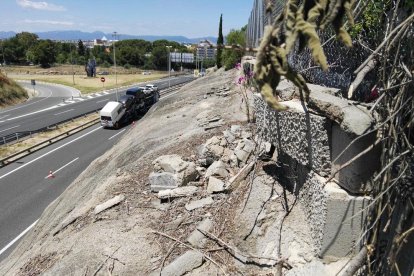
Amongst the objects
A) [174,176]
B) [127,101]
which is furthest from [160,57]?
[174,176]

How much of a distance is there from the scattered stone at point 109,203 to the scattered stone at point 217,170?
6.54ft

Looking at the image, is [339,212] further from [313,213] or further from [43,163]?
[43,163]

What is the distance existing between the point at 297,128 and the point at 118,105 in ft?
105

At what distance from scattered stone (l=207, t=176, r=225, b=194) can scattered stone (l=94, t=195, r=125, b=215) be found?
7.22 feet

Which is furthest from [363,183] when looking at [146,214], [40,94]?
[40,94]

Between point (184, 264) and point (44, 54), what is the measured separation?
444ft

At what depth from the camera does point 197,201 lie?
7.26 m

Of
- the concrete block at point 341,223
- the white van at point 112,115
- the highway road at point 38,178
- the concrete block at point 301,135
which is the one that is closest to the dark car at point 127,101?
the white van at point 112,115

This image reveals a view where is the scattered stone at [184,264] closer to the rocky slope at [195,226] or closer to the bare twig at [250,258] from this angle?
the rocky slope at [195,226]

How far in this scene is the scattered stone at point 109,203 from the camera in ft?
27.9

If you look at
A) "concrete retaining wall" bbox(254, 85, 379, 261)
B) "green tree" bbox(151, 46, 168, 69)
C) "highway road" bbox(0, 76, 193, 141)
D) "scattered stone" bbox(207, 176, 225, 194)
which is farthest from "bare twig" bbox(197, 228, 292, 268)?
"green tree" bbox(151, 46, 168, 69)

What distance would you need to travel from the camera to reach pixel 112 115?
35062mm

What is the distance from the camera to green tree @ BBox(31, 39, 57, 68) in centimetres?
12656

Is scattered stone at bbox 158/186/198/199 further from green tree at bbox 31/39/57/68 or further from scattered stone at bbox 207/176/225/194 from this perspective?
green tree at bbox 31/39/57/68
